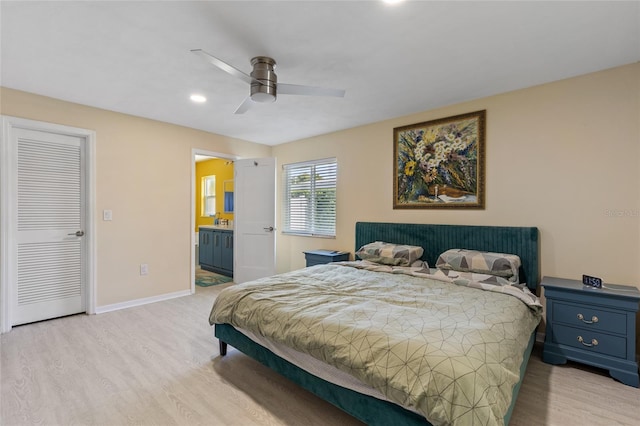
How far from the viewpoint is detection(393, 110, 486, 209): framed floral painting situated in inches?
126

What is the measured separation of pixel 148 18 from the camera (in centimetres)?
191

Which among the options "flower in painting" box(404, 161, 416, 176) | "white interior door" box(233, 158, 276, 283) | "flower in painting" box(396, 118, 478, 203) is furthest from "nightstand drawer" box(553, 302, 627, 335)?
"white interior door" box(233, 158, 276, 283)

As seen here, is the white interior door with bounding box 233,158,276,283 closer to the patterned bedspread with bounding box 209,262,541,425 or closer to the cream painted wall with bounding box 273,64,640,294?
the patterned bedspread with bounding box 209,262,541,425

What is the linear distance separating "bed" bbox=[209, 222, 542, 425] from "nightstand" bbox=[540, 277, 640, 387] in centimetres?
27

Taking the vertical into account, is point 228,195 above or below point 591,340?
above

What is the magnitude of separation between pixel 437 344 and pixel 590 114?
105 inches

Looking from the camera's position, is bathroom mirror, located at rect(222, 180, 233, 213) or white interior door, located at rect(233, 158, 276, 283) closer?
white interior door, located at rect(233, 158, 276, 283)

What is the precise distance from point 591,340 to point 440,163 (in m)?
2.07

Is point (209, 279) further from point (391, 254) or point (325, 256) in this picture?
point (391, 254)

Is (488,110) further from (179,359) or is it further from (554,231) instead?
(179,359)

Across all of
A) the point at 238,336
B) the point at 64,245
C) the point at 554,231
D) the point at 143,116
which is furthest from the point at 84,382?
the point at 554,231

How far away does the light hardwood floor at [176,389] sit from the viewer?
1.77 metres

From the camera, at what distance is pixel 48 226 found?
329 centimetres

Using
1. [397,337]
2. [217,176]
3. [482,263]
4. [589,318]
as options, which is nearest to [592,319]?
[589,318]
